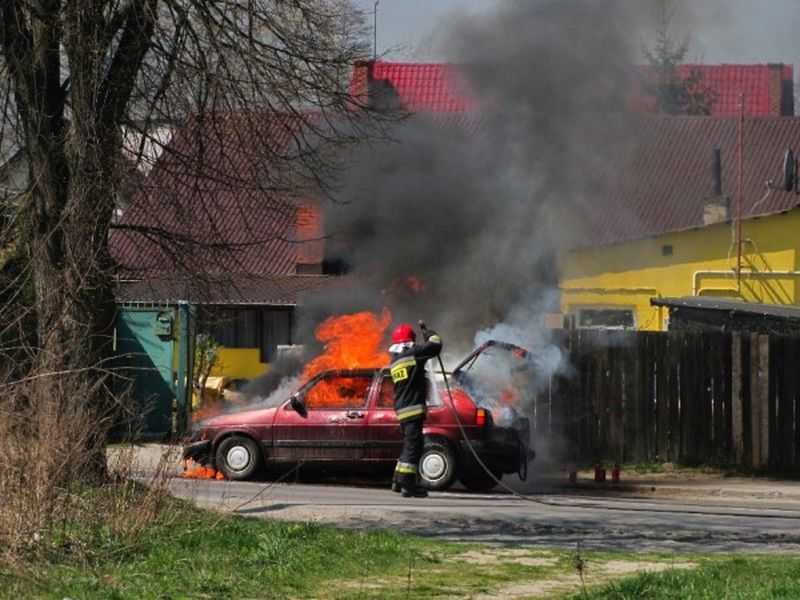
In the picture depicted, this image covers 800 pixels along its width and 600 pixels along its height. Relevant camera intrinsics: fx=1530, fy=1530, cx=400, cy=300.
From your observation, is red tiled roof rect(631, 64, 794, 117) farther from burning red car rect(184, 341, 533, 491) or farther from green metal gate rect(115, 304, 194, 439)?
burning red car rect(184, 341, 533, 491)

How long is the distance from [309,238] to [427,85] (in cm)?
1098

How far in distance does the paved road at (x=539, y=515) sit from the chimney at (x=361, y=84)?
13.4 ft

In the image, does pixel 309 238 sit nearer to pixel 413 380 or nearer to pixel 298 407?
pixel 298 407

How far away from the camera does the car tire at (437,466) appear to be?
18859 mm

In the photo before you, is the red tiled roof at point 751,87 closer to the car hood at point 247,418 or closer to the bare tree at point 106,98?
the car hood at point 247,418

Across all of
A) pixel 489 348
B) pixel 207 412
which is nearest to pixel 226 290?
pixel 489 348

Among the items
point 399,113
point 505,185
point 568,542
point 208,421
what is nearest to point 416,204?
point 505,185

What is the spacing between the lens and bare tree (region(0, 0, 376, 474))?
13781 millimetres

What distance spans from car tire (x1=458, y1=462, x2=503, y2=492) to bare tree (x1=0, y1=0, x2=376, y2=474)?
5.34 metres

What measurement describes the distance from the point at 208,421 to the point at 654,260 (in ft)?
43.9

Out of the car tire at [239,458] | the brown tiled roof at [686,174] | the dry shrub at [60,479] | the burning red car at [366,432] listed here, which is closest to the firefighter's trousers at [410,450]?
the burning red car at [366,432]

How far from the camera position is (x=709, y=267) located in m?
30.9

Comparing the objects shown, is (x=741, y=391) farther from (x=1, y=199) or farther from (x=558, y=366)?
(x=1, y=199)

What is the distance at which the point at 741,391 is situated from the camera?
73.5 ft
